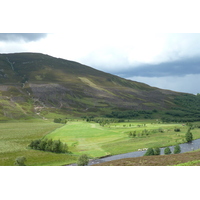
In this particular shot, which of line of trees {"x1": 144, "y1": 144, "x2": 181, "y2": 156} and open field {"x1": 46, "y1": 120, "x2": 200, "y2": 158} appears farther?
open field {"x1": 46, "y1": 120, "x2": 200, "y2": 158}

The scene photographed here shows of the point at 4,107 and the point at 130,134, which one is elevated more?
the point at 4,107

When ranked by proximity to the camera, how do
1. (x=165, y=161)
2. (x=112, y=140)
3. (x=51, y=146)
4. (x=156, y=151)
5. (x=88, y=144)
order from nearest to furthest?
(x=165, y=161) < (x=156, y=151) < (x=51, y=146) < (x=88, y=144) < (x=112, y=140)

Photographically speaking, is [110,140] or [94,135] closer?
[110,140]

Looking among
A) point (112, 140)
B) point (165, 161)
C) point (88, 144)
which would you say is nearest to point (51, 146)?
point (88, 144)

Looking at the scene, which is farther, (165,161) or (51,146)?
(51,146)

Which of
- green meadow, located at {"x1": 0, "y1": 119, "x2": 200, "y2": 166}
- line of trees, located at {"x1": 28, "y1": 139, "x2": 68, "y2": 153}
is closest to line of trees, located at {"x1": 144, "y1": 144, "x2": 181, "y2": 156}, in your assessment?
green meadow, located at {"x1": 0, "y1": 119, "x2": 200, "y2": 166}

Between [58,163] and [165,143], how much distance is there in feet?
155

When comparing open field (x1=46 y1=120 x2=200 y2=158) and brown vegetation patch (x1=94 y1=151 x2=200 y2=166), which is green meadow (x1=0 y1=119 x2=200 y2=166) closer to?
open field (x1=46 y1=120 x2=200 y2=158)

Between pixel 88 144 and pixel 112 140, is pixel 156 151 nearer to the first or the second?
pixel 112 140

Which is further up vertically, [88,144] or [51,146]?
[51,146]

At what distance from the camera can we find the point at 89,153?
70.1 metres

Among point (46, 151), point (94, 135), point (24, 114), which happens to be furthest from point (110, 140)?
point (24, 114)

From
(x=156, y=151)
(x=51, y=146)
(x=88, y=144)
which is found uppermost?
(x=51, y=146)

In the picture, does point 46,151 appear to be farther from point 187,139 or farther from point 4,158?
point 187,139
